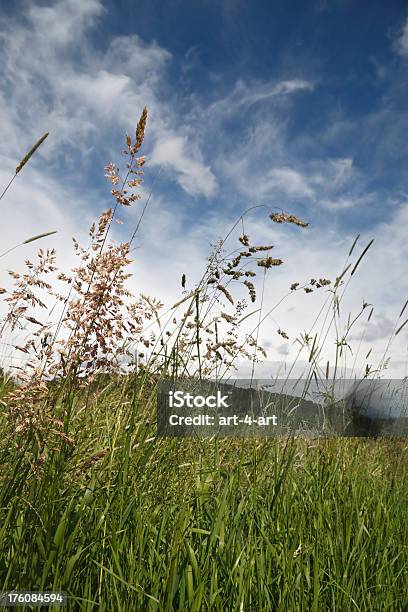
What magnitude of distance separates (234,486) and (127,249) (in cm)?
101

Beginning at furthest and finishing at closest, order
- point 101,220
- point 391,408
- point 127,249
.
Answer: point 391,408 → point 101,220 → point 127,249

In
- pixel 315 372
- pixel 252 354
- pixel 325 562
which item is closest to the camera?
pixel 325 562

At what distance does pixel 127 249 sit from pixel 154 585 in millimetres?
993

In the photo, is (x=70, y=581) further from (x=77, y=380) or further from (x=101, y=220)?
(x=101, y=220)

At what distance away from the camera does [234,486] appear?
186 centimetres

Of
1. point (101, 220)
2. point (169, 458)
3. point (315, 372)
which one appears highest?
point (101, 220)

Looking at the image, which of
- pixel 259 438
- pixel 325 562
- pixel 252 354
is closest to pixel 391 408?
pixel 259 438

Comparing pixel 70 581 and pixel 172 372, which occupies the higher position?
pixel 172 372

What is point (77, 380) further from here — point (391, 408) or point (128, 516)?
point (391, 408)

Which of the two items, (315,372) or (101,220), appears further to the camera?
(315,372)

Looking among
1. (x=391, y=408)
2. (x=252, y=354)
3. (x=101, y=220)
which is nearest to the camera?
(x=101, y=220)

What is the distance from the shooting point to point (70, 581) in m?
1.42

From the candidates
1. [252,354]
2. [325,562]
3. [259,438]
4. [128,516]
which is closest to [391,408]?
[259,438]

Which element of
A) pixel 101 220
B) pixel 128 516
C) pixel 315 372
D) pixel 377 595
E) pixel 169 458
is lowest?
pixel 377 595
